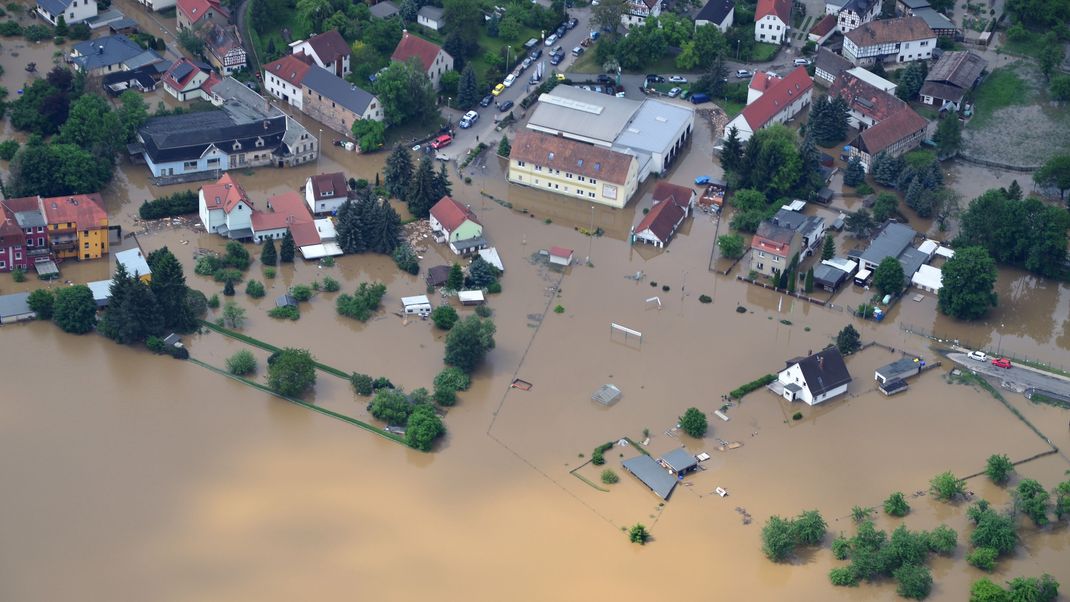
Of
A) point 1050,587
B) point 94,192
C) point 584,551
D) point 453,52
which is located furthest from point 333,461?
point 453,52

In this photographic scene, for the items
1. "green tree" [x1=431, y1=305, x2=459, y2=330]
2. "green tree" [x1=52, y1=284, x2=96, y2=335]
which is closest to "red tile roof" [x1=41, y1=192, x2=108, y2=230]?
"green tree" [x1=52, y1=284, x2=96, y2=335]

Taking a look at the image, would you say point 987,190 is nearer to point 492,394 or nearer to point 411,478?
point 492,394

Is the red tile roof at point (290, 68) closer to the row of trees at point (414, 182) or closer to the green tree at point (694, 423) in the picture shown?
the row of trees at point (414, 182)

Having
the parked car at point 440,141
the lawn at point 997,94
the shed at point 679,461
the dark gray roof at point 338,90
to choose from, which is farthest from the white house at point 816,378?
the dark gray roof at point 338,90

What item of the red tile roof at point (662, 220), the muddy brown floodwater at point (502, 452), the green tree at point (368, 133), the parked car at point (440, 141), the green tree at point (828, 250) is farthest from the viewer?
the parked car at point (440, 141)

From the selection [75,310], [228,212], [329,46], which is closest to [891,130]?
[329,46]
